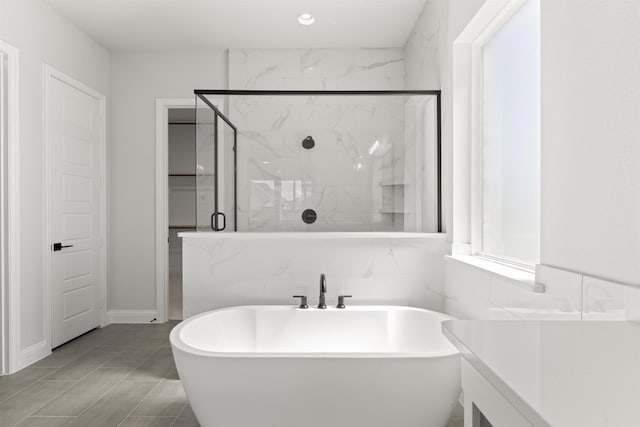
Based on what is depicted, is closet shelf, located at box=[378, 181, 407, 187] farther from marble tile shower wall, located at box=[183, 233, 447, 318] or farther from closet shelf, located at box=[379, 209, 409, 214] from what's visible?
marble tile shower wall, located at box=[183, 233, 447, 318]

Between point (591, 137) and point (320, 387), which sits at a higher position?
point (591, 137)

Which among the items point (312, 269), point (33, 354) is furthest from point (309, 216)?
point (33, 354)

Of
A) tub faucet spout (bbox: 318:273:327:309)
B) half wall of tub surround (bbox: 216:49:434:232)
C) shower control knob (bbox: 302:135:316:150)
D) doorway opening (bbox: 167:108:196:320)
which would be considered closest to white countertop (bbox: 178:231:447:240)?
half wall of tub surround (bbox: 216:49:434:232)

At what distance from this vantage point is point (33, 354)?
2918mm

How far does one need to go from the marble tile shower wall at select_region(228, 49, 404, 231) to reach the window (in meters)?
0.65

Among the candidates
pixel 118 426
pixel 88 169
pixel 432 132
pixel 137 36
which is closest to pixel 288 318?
pixel 118 426

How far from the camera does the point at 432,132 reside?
9.05ft

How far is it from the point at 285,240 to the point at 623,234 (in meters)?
1.89

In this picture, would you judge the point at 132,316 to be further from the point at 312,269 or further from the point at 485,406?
the point at 485,406

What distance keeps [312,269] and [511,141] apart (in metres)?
1.38

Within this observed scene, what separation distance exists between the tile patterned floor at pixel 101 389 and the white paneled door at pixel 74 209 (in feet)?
1.03

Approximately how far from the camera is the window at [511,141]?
1780mm

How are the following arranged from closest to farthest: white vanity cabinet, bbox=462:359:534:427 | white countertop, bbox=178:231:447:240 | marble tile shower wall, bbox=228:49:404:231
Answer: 1. white vanity cabinet, bbox=462:359:534:427
2. white countertop, bbox=178:231:447:240
3. marble tile shower wall, bbox=228:49:404:231

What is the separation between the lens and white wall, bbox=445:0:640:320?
1046 millimetres
